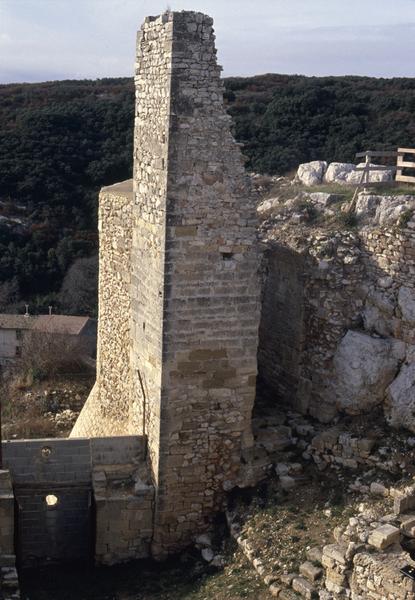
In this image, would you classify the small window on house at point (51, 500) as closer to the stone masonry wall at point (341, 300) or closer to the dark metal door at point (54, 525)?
the dark metal door at point (54, 525)

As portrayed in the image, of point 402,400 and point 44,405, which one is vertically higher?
point 402,400

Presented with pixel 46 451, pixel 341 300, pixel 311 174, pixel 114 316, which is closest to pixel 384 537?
pixel 341 300

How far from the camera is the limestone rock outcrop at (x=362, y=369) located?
9359mm

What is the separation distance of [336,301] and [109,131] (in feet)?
90.8

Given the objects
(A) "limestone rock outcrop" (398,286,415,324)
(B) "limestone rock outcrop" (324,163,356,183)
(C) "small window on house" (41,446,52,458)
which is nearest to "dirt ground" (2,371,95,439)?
(C) "small window on house" (41,446,52,458)

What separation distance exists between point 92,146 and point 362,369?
2681 cm

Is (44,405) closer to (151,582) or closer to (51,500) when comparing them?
(51,500)

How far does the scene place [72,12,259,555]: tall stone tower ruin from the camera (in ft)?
27.3

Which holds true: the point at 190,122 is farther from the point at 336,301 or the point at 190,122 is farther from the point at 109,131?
the point at 109,131

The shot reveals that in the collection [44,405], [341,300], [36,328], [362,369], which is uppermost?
[341,300]

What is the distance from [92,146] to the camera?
34281mm

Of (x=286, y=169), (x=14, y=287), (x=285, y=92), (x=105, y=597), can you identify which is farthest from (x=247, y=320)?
(x=285, y=92)

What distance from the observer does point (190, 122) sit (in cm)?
833

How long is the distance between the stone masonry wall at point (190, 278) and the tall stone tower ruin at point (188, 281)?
0.04 feet
